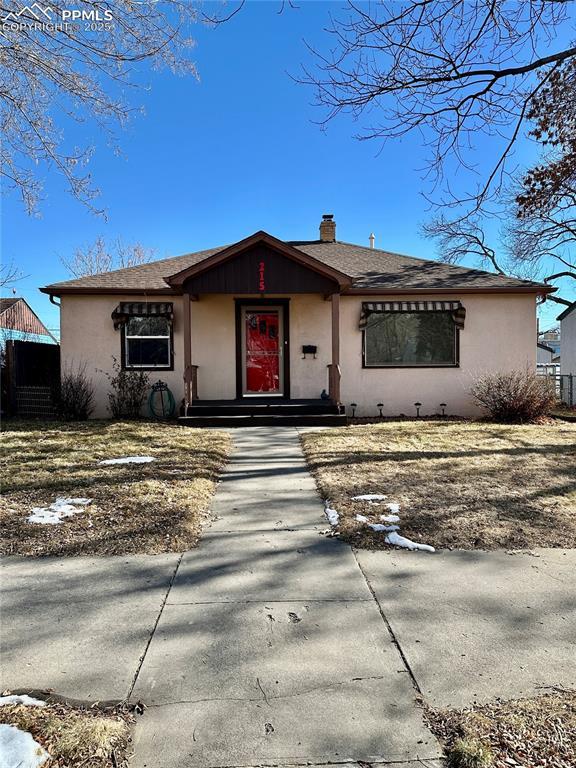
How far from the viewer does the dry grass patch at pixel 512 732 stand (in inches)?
66.0

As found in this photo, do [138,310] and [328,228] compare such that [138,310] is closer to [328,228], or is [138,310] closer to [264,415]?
[264,415]

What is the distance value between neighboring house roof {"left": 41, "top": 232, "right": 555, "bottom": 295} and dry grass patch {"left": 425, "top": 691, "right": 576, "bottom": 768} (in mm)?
8990

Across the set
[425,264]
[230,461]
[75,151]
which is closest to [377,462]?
A: [230,461]

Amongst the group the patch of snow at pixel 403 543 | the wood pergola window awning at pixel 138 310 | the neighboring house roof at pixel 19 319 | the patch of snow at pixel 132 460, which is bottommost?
the patch of snow at pixel 403 543

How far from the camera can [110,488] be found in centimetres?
515

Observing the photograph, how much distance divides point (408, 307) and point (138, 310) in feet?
20.8

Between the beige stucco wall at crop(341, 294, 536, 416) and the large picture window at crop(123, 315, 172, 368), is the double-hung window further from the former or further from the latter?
the large picture window at crop(123, 315, 172, 368)

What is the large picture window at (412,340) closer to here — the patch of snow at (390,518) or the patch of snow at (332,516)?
the patch of snow at (332,516)

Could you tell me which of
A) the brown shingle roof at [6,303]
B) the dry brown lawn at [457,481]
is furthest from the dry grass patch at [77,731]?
the brown shingle roof at [6,303]

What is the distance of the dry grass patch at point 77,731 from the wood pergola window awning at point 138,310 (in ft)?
33.2

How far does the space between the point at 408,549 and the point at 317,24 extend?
216 inches

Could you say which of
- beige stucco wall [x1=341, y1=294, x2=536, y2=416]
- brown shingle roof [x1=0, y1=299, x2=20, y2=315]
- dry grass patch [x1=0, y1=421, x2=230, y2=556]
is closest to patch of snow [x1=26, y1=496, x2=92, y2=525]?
dry grass patch [x1=0, y1=421, x2=230, y2=556]

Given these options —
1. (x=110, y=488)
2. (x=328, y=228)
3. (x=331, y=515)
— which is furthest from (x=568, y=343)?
(x=110, y=488)

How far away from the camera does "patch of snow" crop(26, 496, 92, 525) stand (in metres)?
4.21
